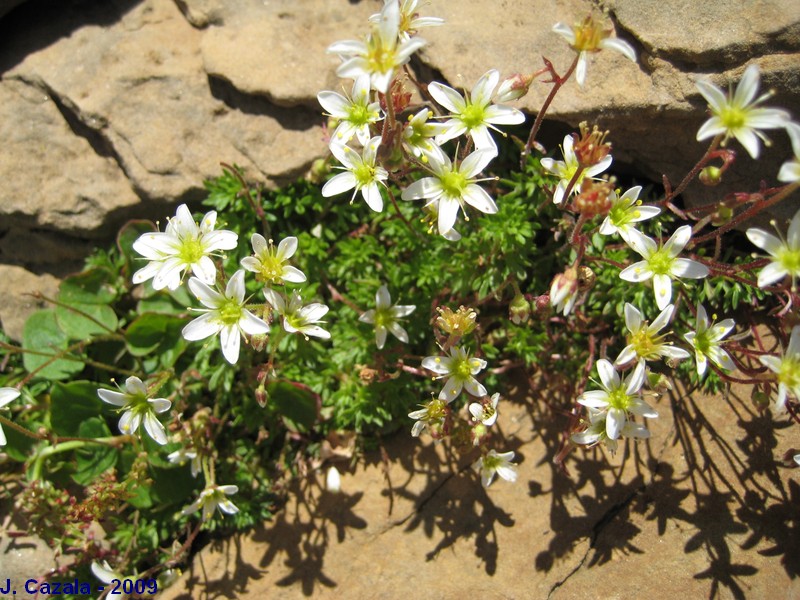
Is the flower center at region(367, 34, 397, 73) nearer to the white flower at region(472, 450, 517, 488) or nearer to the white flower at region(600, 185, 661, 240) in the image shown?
the white flower at region(600, 185, 661, 240)

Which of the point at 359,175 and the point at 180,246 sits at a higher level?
the point at 359,175

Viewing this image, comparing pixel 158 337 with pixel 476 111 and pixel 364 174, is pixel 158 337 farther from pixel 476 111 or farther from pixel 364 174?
pixel 476 111

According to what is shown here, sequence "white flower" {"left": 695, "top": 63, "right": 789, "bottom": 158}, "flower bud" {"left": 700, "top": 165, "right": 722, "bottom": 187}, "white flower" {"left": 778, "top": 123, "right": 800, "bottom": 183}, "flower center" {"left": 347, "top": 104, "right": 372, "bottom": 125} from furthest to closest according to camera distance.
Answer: "flower center" {"left": 347, "top": 104, "right": 372, "bottom": 125} → "flower bud" {"left": 700, "top": 165, "right": 722, "bottom": 187} → "white flower" {"left": 695, "top": 63, "right": 789, "bottom": 158} → "white flower" {"left": 778, "top": 123, "right": 800, "bottom": 183}

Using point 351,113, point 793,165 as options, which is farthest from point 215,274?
point 793,165

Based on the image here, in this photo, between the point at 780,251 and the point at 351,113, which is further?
the point at 351,113

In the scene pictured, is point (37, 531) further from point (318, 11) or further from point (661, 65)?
point (661, 65)

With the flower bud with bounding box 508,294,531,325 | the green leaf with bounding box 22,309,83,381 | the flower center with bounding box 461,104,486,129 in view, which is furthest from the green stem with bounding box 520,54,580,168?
the green leaf with bounding box 22,309,83,381

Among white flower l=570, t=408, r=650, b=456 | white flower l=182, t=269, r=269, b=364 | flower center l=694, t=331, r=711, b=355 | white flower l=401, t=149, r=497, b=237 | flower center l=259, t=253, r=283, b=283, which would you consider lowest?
white flower l=570, t=408, r=650, b=456
